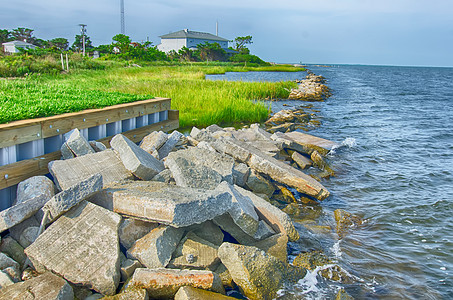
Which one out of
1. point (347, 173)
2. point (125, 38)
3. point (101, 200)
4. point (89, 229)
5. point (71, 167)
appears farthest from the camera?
point (125, 38)

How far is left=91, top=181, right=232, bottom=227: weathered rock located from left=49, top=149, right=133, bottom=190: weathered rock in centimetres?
71

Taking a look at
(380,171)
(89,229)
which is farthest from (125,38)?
(89,229)

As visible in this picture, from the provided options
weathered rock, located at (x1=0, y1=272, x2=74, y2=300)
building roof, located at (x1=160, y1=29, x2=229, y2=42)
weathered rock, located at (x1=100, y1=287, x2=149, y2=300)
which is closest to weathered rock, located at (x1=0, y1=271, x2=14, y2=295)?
weathered rock, located at (x1=0, y1=272, x2=74, y2=300)

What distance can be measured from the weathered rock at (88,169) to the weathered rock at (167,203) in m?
0.71

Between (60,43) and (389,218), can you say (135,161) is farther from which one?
(60,43)

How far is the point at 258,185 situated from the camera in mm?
6270

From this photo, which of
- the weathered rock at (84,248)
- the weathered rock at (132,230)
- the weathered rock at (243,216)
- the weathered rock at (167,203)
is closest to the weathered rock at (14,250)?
the weathered rock at (84,248)

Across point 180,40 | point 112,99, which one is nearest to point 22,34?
point 180,40

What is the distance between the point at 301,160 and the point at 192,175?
4.49 m

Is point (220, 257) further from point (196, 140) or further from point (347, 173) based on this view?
point (347, 173)

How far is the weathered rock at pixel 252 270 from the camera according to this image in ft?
11.9

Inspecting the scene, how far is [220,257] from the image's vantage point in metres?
3.78

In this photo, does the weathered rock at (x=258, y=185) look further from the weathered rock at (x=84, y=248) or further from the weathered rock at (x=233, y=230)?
the weathered rock at (x=84, y=248)

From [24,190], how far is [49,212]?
78cm
